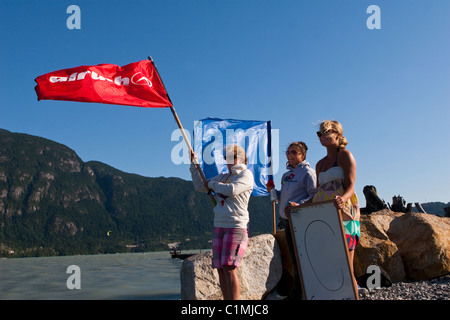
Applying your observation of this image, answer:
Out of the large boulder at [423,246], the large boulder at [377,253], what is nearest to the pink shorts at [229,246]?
the large boulder at [377,253]

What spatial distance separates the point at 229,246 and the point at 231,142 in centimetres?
497

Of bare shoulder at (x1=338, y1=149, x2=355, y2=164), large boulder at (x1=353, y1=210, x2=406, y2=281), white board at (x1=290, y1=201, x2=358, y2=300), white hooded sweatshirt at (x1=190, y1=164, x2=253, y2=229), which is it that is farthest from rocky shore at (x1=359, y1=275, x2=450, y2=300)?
white hooded sweatshirt at (x1=190, y1=164, x2=253, y2=229)

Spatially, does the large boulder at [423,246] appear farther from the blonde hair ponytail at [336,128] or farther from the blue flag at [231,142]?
the blonde hair ponytail at [336,128]

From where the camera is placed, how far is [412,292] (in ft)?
20.9

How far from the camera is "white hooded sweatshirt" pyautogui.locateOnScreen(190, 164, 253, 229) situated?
14.4ft

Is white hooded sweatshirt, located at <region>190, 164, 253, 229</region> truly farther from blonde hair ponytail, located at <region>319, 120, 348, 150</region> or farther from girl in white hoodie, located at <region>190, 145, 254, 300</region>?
blonde hair ponytail, located at <region>319, 120, 348, 150</region>

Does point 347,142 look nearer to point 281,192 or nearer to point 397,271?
point 281,192

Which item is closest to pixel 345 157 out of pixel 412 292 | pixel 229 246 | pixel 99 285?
pixel 229 246

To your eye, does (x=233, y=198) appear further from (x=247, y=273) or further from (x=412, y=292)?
(x=412, y=292)

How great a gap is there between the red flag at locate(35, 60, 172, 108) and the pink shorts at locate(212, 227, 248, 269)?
8.57ft

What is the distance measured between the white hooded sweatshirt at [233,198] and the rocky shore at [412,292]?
9.79 ft

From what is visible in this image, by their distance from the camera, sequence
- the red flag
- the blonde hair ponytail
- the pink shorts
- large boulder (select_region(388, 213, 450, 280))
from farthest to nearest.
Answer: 1. large boulder (select_region(388, 213, 450, 280))
2. the red flag
3. the blonde hair ponytail
4. the pink shorts

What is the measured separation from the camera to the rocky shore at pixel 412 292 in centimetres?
599

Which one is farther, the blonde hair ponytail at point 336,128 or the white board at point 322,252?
the blonde hair ponytail at point 336,128
